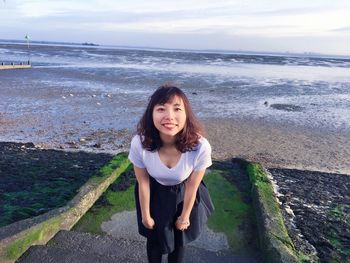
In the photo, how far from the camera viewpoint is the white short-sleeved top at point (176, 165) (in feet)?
9.06

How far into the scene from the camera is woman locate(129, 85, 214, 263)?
9.02 ft

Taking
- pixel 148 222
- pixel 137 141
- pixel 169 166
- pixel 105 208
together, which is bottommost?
pixel 105 208

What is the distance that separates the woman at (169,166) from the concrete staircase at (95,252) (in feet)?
3.09

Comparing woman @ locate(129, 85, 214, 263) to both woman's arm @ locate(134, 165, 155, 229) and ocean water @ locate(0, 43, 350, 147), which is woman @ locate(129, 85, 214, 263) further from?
ocean water @ locate(0, 43, 350, 147)

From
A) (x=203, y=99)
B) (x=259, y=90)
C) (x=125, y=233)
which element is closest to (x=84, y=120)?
(x=203, y=99)

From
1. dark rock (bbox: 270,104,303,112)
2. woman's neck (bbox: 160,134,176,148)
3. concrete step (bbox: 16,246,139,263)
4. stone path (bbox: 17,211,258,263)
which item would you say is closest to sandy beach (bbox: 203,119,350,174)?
dark rock (bbox: 270,104,303,112)

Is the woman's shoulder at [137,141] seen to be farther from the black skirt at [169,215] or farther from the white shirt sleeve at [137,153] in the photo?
the black skirt at [169,215]

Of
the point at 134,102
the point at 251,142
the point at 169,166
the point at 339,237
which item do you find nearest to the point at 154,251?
the point at 169,166

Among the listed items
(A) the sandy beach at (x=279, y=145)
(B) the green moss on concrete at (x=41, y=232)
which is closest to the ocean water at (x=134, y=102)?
(A) the sandy beach at (x=279, y=145)

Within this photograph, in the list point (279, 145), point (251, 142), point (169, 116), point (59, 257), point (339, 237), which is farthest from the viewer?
point (251, 142)

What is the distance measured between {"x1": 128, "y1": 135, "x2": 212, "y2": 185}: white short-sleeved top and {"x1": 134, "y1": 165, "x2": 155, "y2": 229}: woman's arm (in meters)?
0.05

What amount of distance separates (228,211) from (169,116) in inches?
115

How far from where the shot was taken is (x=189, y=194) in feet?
9.14

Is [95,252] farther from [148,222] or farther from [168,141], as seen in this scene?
[168,141]
